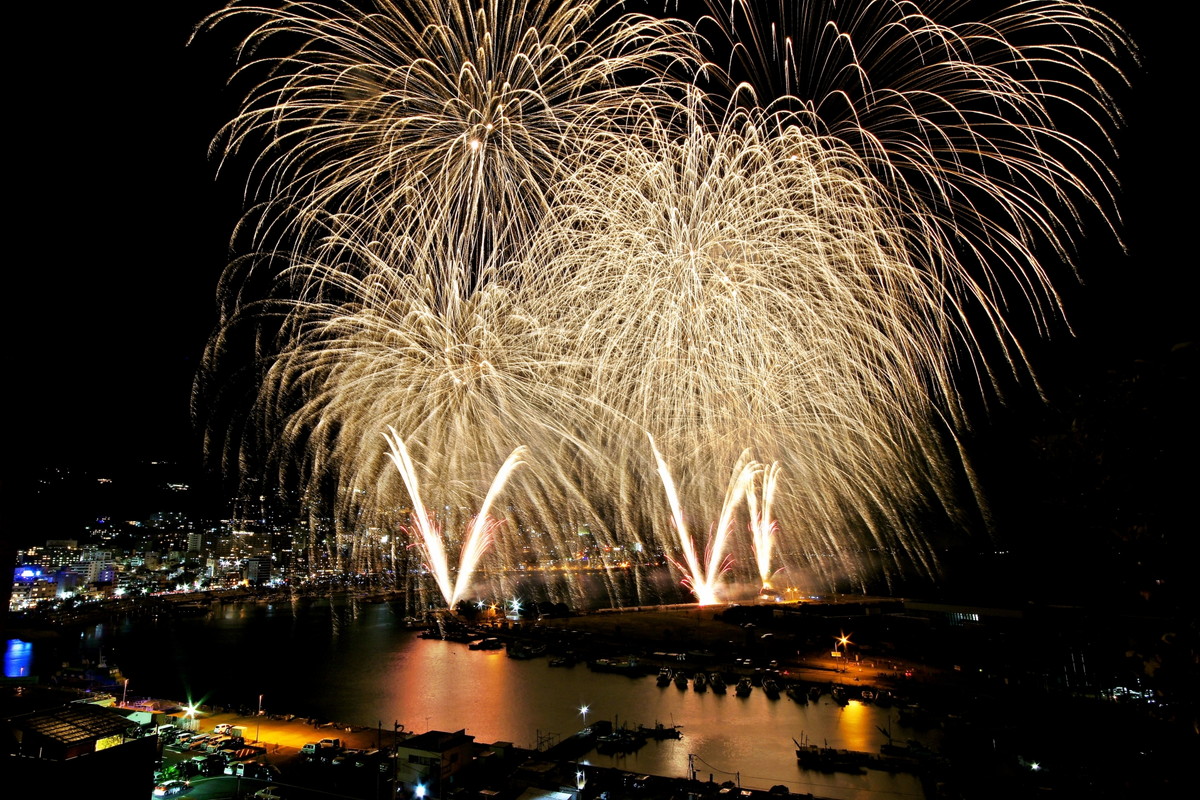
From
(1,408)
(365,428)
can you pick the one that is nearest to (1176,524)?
(1,408)

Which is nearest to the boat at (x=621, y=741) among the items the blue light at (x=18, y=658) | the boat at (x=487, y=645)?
the boat at (x=487, y=645)

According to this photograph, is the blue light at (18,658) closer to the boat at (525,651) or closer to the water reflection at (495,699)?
the water reflection at (495,699)

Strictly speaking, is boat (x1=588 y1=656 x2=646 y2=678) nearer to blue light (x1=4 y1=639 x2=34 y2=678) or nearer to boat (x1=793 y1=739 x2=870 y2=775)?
boat (x1=793 y1=739 x2=870 y2=775)

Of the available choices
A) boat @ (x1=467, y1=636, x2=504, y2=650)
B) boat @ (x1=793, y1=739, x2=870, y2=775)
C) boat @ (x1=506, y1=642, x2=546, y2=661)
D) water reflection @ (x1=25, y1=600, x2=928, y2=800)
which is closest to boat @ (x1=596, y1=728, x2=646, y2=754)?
water reflection @ (x1=25, y1=600, x2=928, y2=800)

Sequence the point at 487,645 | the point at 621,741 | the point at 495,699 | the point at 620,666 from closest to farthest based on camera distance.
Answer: the point at 621,741
the point at 495,699
the point at 620,666
the point at 487,645

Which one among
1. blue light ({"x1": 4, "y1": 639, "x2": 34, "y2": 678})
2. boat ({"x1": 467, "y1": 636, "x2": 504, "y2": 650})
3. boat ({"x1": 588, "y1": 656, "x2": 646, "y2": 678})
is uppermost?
blue light ({"x1": 4, "y1": 639, "x2": 34, "y2": 678})

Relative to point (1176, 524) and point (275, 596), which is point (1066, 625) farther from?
point (275, 596)

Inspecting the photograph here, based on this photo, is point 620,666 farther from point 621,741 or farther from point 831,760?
point 831,760

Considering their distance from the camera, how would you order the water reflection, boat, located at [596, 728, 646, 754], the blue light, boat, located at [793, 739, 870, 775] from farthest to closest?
the blue light → boat, located at [596, 728, 646, 754] → the water reflection → boat, located at [793, 739, 870, 775]

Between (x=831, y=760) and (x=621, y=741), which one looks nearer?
(x=831, y=760)

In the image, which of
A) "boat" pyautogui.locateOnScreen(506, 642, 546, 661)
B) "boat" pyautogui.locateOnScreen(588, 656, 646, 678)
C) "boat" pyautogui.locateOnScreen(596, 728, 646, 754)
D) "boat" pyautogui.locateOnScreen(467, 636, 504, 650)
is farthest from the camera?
"boat" pyautogui.locateOnScreen(467, 636, 504, 650)

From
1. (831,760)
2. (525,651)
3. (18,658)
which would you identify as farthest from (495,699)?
(18,658)

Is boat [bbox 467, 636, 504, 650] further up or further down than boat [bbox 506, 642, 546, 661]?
further up
